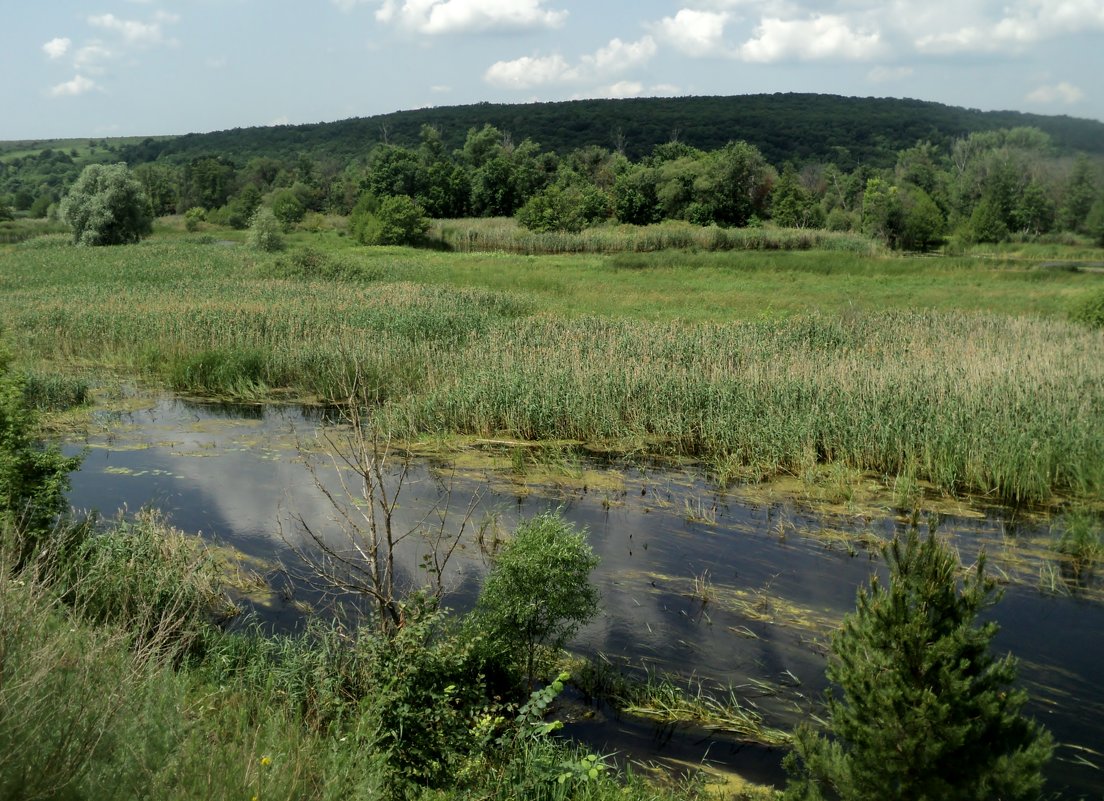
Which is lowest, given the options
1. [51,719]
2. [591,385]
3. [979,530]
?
[979,530]

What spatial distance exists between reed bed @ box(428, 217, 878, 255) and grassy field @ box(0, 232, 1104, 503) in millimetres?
16772

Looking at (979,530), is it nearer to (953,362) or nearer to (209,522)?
(953,362)

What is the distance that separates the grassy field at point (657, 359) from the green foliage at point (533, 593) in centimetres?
457

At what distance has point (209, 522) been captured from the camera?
10.5 metres

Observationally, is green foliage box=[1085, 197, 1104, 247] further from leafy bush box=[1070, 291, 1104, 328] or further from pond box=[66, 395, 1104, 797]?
pond box=[66, 395, 1104, 797]

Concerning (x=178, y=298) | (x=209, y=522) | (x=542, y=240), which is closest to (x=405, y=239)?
(x=542, y=240)

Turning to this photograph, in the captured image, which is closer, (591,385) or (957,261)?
(591,385)

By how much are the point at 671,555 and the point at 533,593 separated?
3494 millimetres

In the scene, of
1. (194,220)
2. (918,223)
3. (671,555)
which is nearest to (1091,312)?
(671,555)

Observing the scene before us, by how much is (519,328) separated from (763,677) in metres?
12.8

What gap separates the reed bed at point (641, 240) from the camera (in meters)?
47.1

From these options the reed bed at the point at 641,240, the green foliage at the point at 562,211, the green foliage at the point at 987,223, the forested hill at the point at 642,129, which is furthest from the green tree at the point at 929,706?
the forested hill at the point at 642,129

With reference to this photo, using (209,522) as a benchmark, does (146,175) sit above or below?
above

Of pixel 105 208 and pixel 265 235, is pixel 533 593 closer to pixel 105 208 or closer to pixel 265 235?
pixel 265 235
